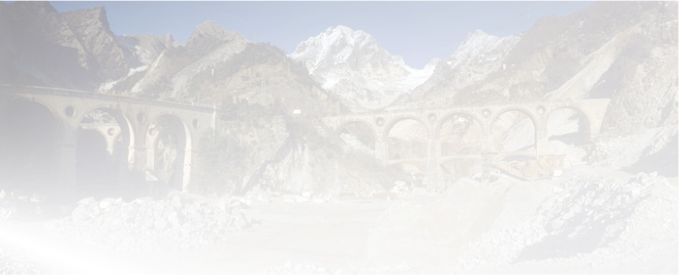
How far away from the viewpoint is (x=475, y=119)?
4250 centimetres

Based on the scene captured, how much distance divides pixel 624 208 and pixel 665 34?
41880 millimetres

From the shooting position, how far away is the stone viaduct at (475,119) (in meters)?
38.0

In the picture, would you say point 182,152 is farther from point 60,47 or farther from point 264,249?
point 60,47

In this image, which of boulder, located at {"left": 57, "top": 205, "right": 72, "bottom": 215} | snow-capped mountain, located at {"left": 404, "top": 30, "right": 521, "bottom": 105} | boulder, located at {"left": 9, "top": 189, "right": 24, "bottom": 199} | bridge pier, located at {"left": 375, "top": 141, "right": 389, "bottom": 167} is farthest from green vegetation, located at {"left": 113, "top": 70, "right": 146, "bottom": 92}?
boulder, located at {"left": 57, "top": 205, "right": 72, "bottom": 215}

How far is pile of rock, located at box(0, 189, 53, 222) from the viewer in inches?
596

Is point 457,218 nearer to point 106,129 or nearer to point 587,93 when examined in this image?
point 587,93

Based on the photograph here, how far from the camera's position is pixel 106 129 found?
44469 millimetres

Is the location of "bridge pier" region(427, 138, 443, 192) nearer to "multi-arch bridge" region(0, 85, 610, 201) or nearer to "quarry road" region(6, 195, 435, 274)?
"multi-arch bridge" region(0, 85, 610, 201)

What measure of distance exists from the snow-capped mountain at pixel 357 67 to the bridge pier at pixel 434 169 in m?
55.2

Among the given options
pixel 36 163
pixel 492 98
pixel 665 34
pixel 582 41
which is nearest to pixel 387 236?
pixel 36 163

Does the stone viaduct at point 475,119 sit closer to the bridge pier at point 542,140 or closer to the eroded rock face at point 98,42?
the bridge pier at point 542,140

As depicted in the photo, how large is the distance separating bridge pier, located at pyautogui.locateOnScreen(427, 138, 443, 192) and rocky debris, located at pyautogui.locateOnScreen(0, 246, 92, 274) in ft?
117

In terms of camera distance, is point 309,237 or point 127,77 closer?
point 309,237

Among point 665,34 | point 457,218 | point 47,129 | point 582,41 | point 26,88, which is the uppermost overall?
point 582,41
